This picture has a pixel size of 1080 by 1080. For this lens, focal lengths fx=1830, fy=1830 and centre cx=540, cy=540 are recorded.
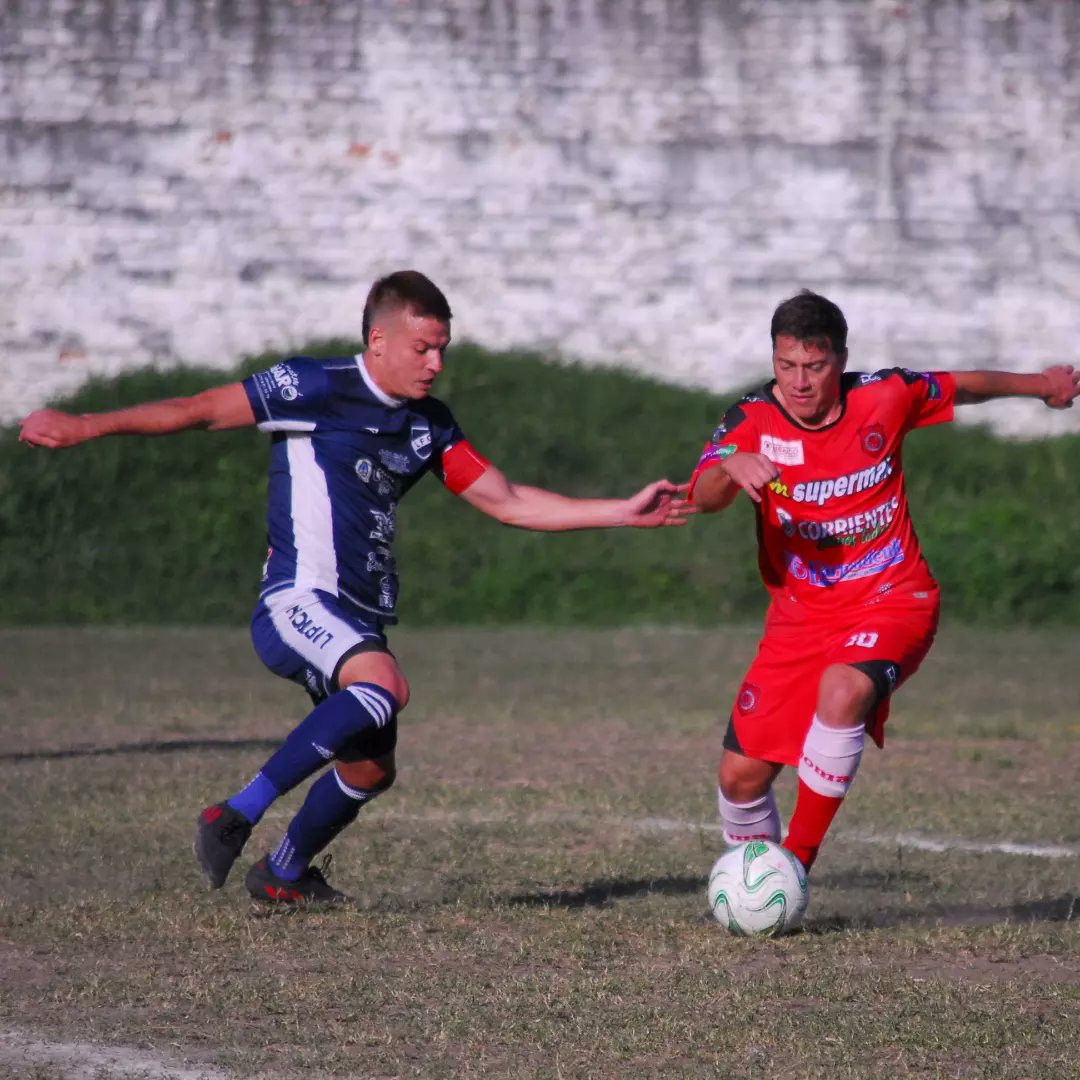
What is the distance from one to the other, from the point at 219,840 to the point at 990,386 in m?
2.80

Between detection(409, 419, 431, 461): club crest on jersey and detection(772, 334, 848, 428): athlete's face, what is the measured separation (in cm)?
109

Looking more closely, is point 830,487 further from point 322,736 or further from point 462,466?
point 322,736

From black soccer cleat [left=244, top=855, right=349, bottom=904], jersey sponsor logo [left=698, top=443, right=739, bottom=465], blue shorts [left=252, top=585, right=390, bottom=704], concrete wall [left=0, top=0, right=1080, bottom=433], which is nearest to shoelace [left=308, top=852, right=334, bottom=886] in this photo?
black soccer cleat [left=244, top=855, right=349, bottom=904]

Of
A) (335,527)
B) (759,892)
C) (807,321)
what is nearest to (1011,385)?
(807,321)

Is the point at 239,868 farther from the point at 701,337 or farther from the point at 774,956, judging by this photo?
the point at 701,337

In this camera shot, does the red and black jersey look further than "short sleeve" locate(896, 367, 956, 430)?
No

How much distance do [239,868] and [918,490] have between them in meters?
11.1

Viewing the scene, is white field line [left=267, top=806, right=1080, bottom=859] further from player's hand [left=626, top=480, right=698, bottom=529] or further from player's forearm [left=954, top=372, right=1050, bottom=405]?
player's hand [left=626, top=480, right=698, bottom=529]

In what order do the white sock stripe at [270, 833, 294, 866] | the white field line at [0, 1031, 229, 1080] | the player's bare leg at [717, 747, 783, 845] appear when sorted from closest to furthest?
the white field line at [0, 1031, 229, 1080] → the white sock stripe at [270, 833, 294, 866] → the player's bare leg at [717, 747, 783, 845]

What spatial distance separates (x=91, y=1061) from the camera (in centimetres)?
386

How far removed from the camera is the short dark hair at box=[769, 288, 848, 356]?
5.39 m

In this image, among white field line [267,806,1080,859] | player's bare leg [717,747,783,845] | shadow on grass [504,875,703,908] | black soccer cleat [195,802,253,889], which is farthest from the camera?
white field line [267,806,1080,859]

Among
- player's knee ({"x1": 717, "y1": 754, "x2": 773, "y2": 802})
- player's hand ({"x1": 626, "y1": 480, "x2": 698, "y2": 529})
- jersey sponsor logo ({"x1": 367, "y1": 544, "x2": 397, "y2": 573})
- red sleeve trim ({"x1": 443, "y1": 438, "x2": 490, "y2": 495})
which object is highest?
red sleeve trim ({"x1": 443, "y1": 438, "x2": 490, "y2": 495})

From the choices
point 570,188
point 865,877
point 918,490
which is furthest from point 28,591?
point 865,877
